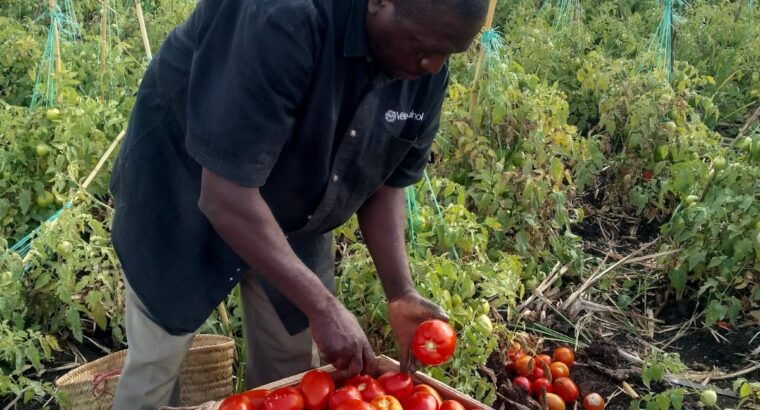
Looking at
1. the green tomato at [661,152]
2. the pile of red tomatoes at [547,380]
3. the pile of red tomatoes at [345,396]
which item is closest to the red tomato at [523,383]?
the pile of red tomatoes at [547,380]

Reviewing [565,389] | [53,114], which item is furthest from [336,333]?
[53,114]

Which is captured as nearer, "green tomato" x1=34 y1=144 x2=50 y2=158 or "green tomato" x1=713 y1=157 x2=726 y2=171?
"green tomato" x1=34 y1=144 x2=50 y2=158

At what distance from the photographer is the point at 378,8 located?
183 cm

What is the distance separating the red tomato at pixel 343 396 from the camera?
211 centimetres

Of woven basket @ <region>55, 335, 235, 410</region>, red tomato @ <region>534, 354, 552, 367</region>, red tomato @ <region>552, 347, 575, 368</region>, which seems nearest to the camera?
woven basket @ <region>55, 335, 235, 410</region>

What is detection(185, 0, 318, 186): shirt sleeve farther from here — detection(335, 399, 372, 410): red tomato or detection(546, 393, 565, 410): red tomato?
detection(546, 393, 565, 410): red tomato

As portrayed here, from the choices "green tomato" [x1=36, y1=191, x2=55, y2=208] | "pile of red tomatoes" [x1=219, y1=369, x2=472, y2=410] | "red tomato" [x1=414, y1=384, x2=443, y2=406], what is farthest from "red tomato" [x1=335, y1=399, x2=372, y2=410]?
"green tomato" [x1=36, y1=191, x2=55, y2=208]

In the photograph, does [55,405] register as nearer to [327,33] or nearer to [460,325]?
[460,325]

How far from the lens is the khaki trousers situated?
238 cm

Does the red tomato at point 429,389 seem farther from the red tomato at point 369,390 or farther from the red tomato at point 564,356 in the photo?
the red tomato at point 564,356

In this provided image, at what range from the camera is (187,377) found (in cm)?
304

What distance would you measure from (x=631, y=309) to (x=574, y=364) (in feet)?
2.56

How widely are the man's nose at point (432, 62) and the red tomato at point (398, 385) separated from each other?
875 millimetres

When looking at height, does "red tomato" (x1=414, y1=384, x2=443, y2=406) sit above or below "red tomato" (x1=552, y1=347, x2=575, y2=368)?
above
